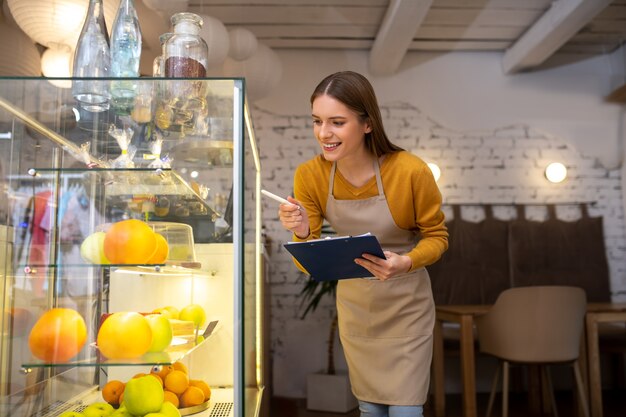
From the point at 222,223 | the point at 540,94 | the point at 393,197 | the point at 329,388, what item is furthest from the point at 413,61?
the point at 222,223

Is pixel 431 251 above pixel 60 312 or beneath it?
above

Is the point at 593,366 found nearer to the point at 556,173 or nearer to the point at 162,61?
the point at 556,173

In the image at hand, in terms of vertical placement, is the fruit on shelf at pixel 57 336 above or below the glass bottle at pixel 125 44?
below

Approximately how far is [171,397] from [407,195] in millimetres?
773

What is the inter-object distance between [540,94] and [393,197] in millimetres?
4103

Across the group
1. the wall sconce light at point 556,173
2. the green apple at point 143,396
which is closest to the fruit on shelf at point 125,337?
the green apple at point 143,396

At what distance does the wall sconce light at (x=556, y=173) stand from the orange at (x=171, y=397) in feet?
14.6

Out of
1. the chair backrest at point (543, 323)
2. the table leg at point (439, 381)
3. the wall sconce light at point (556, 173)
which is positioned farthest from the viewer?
the wall sconce light at point (556, 173)

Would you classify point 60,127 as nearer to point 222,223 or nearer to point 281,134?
point 222,223

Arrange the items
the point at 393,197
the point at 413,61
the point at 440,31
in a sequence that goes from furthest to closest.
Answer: the point at 413,61
the point at 440,31
the point at 393,197

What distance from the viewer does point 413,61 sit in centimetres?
520

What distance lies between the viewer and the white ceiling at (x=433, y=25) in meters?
4.23

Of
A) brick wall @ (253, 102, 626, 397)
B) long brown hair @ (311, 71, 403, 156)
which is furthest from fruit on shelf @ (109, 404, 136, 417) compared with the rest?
brick wall @ (253, 102, 626, 397)

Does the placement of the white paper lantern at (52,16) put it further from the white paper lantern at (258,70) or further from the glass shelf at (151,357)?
the glass shelf at (151,357)
